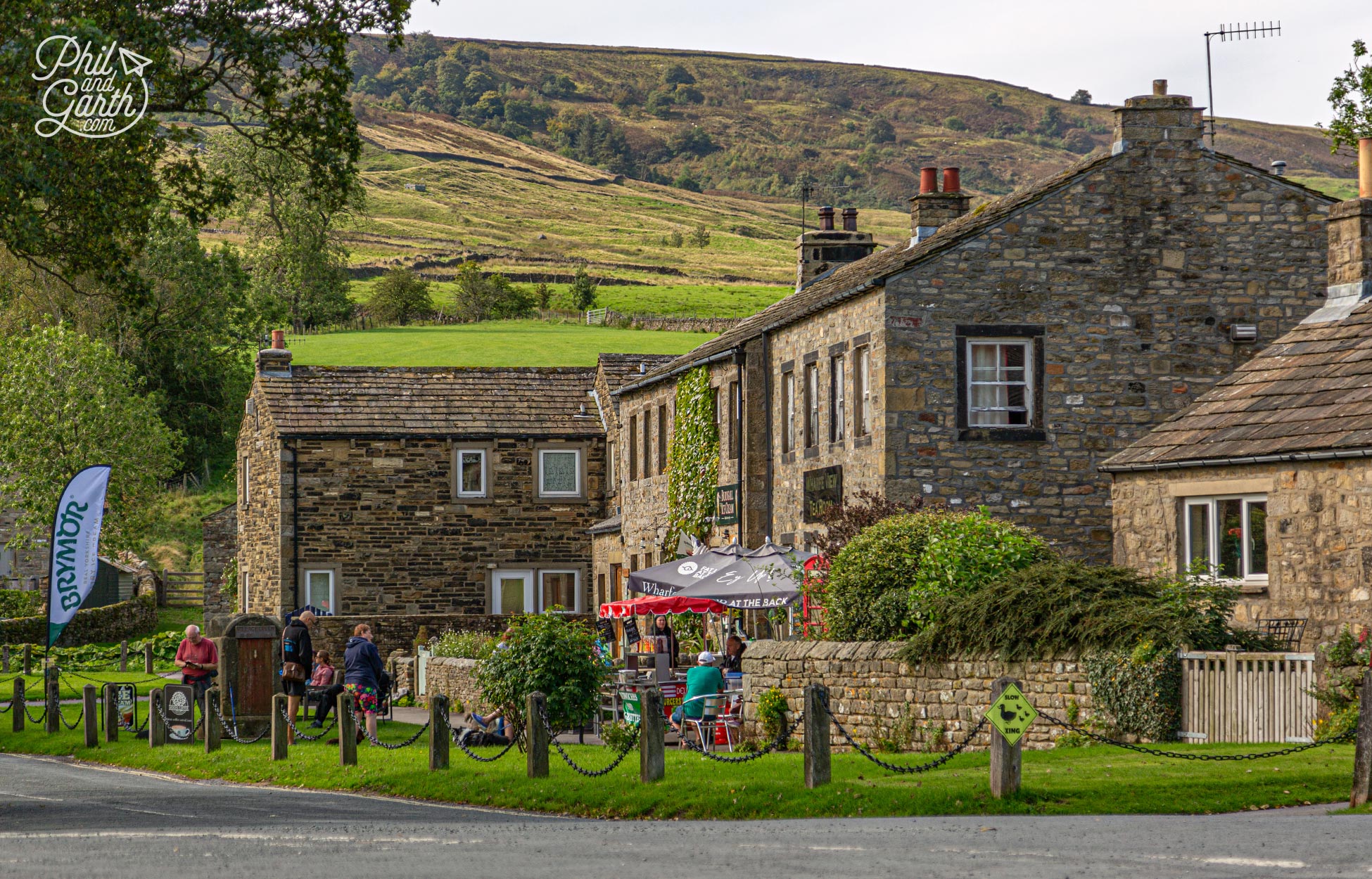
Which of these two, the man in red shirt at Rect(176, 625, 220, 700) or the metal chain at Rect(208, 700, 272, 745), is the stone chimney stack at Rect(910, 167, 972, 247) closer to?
the man in red shirt at Rect(176, 625, 220, 700)

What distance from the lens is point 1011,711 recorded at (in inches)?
588

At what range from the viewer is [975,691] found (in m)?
20.2

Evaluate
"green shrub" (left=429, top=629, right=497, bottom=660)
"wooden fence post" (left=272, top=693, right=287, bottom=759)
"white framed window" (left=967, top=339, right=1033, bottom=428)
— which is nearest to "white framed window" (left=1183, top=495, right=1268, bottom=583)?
"white framed window" (left=967, top=339, right=1033, bottom=428)

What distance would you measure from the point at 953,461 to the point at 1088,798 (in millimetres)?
12272

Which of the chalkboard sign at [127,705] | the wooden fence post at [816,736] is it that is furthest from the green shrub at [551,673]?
the chalkboard sign at [127,705]

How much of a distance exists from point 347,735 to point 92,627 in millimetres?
34112

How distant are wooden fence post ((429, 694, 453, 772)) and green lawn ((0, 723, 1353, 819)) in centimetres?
16

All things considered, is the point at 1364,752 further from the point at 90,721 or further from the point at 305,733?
the point at 90,721

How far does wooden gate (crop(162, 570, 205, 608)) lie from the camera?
61.5m

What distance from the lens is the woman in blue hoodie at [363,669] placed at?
24.3 m

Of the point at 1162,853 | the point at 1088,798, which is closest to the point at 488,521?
the point at 1088,798

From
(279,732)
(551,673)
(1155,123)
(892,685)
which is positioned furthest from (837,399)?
(279,732)

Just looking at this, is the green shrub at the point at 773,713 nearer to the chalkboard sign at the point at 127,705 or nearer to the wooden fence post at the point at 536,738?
the wooden fence post at the point at 536,738

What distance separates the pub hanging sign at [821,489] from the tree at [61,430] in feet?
106
